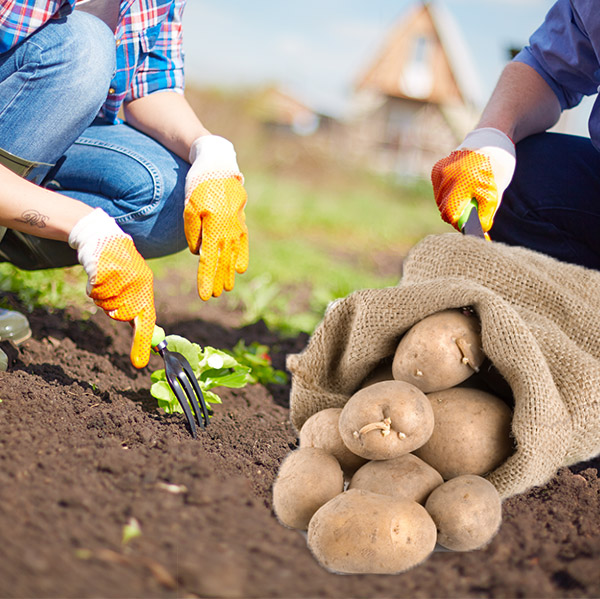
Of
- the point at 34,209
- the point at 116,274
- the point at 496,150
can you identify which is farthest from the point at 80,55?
the point at 496,150

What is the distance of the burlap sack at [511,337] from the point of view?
1505 millimetres

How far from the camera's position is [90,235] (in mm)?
1694

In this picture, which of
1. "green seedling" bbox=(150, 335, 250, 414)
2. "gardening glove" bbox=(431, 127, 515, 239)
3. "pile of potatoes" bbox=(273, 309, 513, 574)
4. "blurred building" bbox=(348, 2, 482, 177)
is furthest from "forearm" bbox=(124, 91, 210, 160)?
"blurred building" bbox=(348, 2, 482, 177)

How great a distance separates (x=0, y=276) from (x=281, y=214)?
498cm

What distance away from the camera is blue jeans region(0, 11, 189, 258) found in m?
1.86

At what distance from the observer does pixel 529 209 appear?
97.0 inches

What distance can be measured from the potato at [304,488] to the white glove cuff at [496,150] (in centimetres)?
119

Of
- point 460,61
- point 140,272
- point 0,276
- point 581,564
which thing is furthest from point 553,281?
point 460,61

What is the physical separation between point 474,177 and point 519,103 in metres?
0.55

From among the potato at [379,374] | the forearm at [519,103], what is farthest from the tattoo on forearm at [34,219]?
the forearm at [519,103]

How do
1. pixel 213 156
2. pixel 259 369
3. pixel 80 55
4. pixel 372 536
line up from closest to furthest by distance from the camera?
pixel 372 536
pixel 80 55
pixel 213 156
pixel 259 369

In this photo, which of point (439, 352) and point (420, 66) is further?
point (420, 66)

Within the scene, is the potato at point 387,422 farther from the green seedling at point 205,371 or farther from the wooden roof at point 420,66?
the wooden roof at point 420,66

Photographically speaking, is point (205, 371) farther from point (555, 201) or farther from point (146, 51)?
point (555, 201)
